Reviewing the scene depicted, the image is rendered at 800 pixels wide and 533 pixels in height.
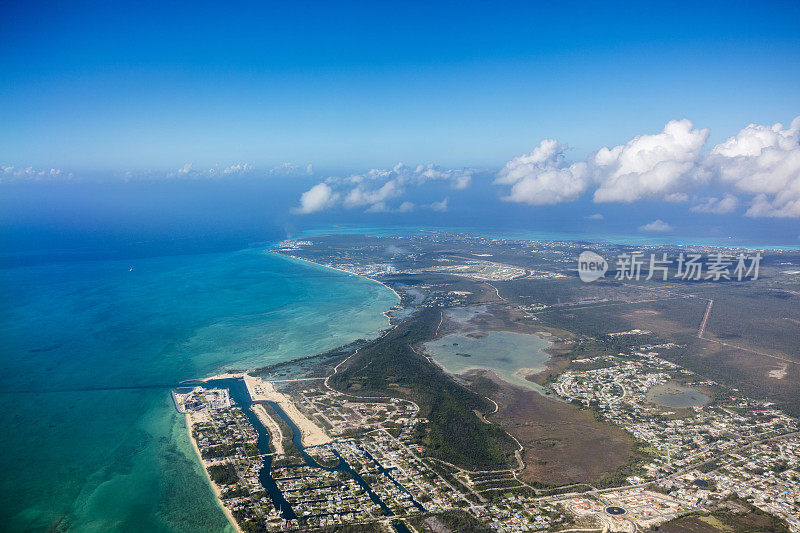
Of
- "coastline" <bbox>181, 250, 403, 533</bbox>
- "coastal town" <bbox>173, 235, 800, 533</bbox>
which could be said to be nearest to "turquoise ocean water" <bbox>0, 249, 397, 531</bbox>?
"coastline" <bbox>181, 250, 403, 533</bbox>

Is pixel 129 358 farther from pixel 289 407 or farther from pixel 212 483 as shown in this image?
pixel 212 483

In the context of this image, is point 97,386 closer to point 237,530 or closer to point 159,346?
point 159,346

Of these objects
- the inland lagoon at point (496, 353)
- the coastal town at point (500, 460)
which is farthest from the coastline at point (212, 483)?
the inland lagoon at point (496, 353)

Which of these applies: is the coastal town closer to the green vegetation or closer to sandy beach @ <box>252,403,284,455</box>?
sandy beach @ <box>252,403,284,455</box>

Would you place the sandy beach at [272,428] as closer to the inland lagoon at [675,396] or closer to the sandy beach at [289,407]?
the sandy beach at [289,407]

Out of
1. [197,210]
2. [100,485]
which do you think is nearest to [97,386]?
[100,485]
